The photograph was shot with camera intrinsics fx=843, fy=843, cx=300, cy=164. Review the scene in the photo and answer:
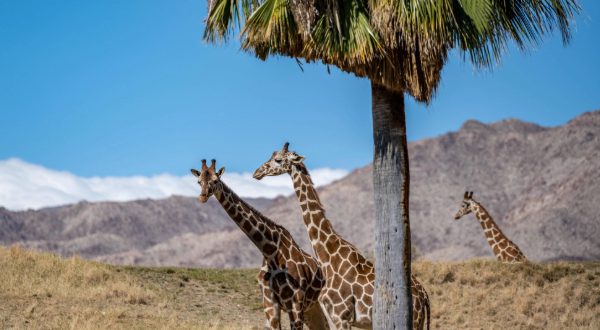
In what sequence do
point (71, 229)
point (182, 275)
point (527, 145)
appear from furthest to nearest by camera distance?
1. point (71, 229)
2. point (527, 145)
3. point (182, 275)

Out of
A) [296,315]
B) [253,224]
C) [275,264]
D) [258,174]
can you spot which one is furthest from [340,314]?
[258,174]

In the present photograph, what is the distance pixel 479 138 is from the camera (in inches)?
5162

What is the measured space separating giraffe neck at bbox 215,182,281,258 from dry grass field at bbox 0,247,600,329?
182 inches

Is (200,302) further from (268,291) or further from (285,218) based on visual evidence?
(285,218)

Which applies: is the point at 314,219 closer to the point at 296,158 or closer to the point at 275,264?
the point at 296,158

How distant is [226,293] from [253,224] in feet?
38.2

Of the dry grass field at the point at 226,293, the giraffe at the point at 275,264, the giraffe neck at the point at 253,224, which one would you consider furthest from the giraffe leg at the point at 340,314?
the dry grass field at the point at 226,293

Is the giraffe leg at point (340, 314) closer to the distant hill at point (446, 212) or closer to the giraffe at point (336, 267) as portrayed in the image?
the giraffe at point (336, 267)

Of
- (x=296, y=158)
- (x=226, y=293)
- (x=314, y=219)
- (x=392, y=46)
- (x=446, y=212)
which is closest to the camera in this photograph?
(x=392, y=46)

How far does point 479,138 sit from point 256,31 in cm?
12001

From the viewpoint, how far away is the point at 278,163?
17500 millimetres

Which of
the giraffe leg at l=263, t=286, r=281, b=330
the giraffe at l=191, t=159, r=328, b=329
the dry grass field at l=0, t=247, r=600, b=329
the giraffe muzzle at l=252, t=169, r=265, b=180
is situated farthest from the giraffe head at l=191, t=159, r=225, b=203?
the dry grass field at l=0, t=247, r=600, b=329

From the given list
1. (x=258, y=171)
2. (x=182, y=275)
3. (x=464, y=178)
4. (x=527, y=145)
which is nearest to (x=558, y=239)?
(x=464, y=178)

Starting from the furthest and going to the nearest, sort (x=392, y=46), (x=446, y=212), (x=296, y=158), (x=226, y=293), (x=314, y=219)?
(x=446, y=212) < (x=226, y=293) < (x=296, y=158) < (x=314, y=219) < (x=392, y=46)
